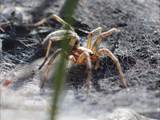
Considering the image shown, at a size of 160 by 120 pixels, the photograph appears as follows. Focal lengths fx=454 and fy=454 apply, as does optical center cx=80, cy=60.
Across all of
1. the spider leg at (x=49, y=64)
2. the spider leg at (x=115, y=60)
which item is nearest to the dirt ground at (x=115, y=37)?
the spider leg at (x=115, y=60)

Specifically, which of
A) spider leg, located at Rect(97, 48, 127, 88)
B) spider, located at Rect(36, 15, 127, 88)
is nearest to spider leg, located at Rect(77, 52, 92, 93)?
spider, located at Rect(36, 15, 127, 88)

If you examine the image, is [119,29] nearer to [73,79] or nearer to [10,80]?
[73,79]

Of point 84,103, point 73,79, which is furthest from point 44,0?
point 84,103

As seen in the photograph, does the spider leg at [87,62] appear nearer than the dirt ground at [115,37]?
No

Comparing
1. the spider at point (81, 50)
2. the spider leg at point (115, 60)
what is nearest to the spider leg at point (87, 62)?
the spider at point (81, 50)

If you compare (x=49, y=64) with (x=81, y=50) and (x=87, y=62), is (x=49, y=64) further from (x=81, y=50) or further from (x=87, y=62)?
(x=81, y=50)

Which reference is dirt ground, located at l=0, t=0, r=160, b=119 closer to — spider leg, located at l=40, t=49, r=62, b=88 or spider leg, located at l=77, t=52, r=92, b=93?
spider leg, located at l=77, t=52, r=92, b=93

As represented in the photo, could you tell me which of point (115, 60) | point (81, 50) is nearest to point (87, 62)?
point (115, 60)

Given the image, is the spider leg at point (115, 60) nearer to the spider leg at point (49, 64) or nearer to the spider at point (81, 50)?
the spider at point (81, 50)
